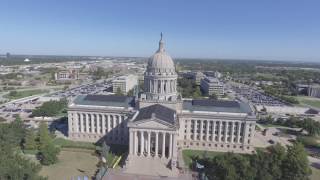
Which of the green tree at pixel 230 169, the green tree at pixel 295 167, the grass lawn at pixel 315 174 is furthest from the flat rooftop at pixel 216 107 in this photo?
the green tree at pixel 295 167

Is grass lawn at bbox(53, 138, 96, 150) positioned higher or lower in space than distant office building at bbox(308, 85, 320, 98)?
lower

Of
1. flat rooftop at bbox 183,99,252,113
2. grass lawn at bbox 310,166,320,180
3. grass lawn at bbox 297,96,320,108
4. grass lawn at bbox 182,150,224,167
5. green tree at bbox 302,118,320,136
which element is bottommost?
grass lawn at bbox 310,166,320,180

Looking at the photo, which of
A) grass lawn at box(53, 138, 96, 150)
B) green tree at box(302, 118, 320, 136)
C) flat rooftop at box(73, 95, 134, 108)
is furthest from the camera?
green tree at box(302, 118, 320, 136)

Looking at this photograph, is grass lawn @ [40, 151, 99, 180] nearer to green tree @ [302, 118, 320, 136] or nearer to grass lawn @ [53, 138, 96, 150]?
grass lawn @ [53, 138, 96, 150]

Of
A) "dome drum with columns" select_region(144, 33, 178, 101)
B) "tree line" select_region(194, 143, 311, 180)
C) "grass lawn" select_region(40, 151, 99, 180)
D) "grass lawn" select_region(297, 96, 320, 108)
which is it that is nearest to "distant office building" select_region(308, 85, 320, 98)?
"grass lawn" select_region(297, 96, 320, 108)

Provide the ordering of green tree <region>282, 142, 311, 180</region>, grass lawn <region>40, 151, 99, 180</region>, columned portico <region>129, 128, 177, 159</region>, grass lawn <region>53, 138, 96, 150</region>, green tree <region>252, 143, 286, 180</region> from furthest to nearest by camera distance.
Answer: grass lawn <region>53, 138, 96, 150</region> < columned portico <region>129, 128, 177, 159</region> < grass lawn <region>40, 151, 99, 180</region> < green tree <region>282, 142, 311, 180</region> < green tree <region>252, 143, 286, 180</region>

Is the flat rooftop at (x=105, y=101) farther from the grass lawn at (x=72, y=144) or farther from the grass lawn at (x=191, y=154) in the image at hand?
the grass lawn at (x=191, y=154)

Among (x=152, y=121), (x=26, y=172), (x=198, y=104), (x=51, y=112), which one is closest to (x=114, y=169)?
(x=152, y=121)

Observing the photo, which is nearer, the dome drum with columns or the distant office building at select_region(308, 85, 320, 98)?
the dome drum with columns
